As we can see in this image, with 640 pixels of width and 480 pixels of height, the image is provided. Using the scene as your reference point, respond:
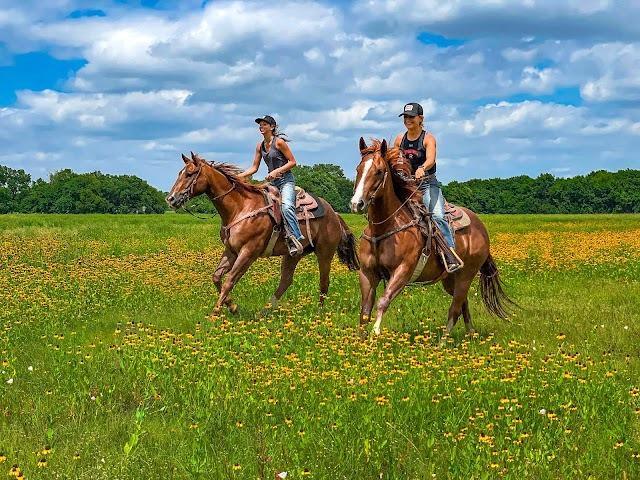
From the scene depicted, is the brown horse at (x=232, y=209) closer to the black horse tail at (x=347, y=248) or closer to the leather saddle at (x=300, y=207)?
the leather saddle at (x=300, y=207)

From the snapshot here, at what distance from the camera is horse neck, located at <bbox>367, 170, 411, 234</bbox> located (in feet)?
31.6

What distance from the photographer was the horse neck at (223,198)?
12508 millimetres

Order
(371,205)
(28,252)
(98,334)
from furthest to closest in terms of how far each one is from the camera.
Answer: (28,252) < (98,334) < (371,205)

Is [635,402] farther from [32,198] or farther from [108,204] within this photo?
[32,198]

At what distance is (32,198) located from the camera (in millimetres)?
121062

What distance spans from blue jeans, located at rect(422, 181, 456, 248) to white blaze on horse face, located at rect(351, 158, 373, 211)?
139 cm

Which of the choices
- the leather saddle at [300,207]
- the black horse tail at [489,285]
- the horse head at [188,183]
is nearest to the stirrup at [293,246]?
the leather saddle at [300,207]

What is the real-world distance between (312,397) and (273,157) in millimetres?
6243

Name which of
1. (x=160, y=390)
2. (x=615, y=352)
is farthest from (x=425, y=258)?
(x=160, y=390)

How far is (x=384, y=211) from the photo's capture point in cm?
966

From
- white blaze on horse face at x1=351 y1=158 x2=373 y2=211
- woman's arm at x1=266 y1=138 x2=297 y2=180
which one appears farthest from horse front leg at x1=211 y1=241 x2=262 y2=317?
white blaze on horse face at x1=351 y1=158 x2=373 y2=211

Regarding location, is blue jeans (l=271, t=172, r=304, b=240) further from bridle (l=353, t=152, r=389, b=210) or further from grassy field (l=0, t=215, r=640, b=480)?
bridle (l=353, t=152, r=389, b=210)

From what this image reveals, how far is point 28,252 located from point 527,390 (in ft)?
65.8

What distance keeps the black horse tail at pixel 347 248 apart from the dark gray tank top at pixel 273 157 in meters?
2.36
